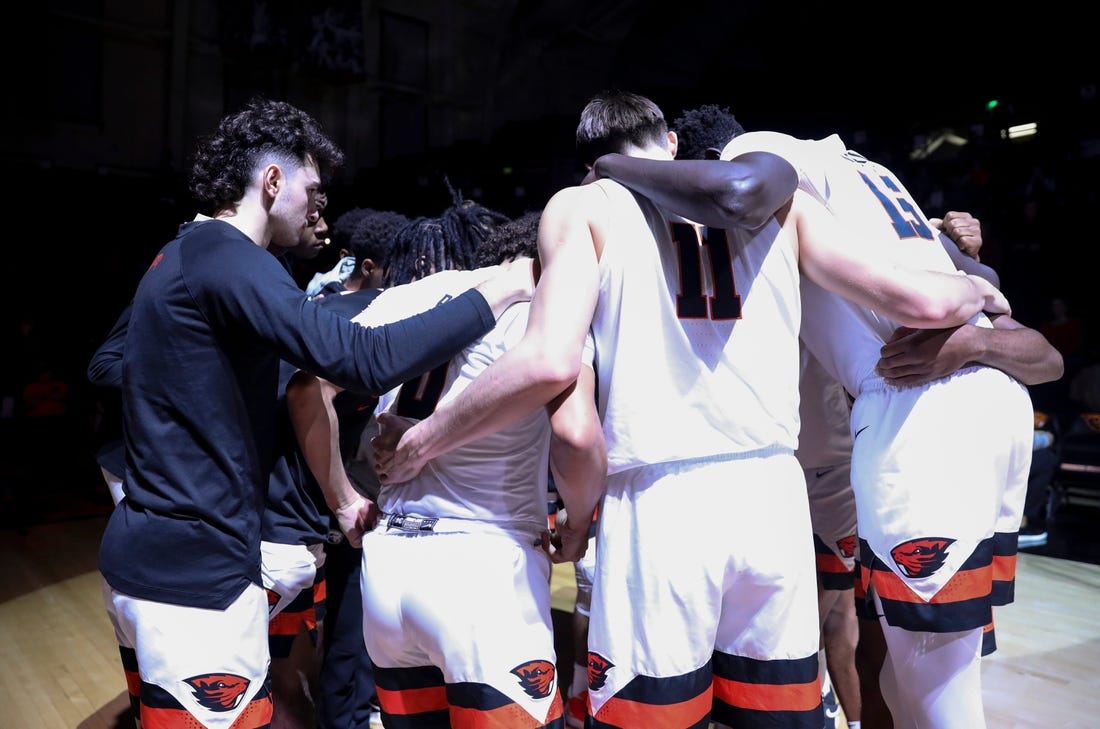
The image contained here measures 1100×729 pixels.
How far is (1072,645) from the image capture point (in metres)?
4.05

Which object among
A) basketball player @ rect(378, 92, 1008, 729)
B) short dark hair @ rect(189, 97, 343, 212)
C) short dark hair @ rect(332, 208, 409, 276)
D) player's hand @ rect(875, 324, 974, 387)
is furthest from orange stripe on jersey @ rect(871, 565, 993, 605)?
short dark hair @ rect(332, 208, 409, 276)

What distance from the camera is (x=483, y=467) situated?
5.78 ft

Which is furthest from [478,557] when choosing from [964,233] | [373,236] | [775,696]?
[373,236]

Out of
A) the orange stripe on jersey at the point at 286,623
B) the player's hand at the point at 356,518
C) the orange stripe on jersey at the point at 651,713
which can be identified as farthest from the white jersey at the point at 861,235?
the orange stripe on jersey at the point at 286,623

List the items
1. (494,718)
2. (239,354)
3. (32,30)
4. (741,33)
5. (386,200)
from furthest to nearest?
1. (741,33)
2. (386,200)
3. (32,30)
4. (239,354)
5. (494,718)

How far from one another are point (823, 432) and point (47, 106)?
12.1m

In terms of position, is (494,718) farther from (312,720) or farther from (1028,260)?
(1028,260)

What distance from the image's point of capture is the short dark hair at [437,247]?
2.43m

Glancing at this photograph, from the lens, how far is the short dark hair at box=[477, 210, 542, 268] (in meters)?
2.07

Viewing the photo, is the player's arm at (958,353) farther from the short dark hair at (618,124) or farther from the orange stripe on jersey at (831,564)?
the orange stripe on jersey at (831,564)

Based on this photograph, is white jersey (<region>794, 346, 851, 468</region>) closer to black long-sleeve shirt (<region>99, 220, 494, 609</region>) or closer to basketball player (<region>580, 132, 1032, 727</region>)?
basketball player (<region>580, 132, 1032, 727</region>)

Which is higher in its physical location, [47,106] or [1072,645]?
[47,106]

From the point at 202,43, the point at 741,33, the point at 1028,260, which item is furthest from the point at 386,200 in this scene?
the point at 1028,260

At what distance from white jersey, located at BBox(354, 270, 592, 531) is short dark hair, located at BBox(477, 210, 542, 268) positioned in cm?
31
